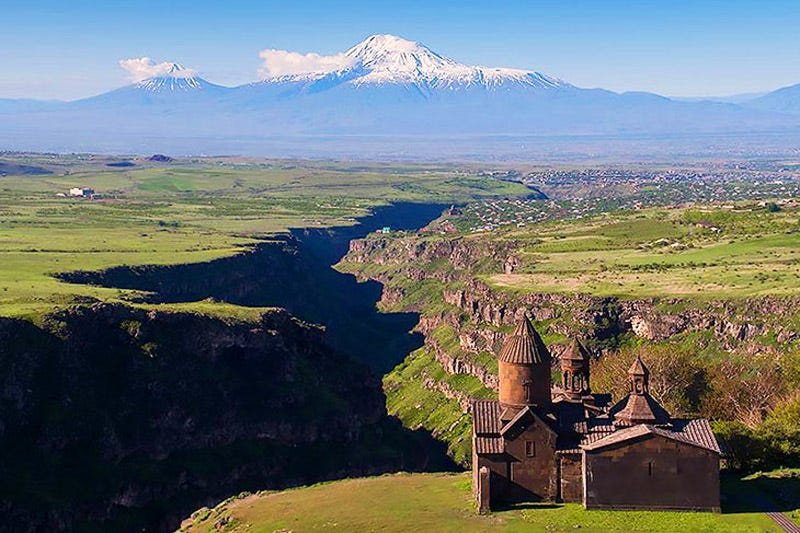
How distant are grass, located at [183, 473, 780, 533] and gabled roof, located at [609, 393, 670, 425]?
6.70 metres

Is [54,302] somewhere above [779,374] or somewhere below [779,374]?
above

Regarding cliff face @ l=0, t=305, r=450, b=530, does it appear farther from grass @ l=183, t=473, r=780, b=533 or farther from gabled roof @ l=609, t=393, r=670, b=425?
gabled roof @ l=609, t=393, r=670, b=425

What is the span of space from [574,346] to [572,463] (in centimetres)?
1456

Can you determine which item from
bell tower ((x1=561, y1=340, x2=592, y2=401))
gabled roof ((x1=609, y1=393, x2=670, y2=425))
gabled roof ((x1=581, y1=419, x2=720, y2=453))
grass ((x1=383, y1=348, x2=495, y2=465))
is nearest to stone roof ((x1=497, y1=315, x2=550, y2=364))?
gabled roof ((x1=609, y1=393, x2=670, y2=425))

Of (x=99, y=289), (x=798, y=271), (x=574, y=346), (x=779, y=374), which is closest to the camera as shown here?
(x=574, y=346)

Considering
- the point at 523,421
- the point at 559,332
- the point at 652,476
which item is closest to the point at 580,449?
the point at 523,421

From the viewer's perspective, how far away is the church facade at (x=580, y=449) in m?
74.4

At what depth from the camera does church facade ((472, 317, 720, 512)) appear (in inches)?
2931

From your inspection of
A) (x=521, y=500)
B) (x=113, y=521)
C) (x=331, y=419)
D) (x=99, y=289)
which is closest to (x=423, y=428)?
(x=331, y=419)

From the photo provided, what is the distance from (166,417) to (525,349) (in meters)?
49.6

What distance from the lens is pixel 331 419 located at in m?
126

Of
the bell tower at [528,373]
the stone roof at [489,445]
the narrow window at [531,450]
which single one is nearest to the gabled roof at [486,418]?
the stone roof at [489,445]

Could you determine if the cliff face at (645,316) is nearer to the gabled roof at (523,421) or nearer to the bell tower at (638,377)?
the bell tower at (638,377)

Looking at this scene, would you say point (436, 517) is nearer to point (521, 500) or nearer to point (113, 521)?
point (521, 500)
